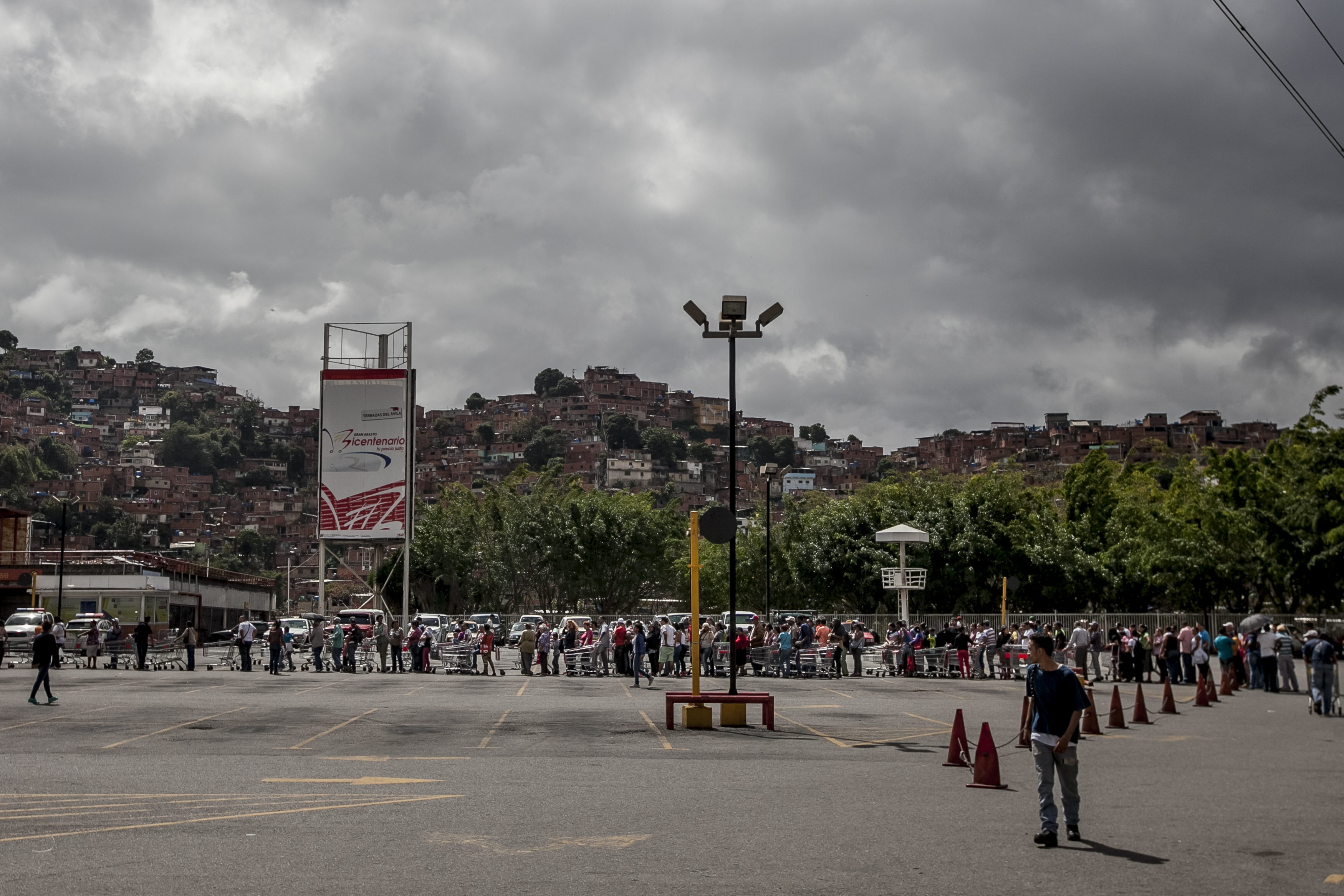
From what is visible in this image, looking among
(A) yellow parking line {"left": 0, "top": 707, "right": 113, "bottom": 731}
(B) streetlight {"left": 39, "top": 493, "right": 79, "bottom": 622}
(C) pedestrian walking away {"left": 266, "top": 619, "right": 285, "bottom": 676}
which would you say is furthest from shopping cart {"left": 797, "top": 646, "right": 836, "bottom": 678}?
(B) streetlight {"left": 39, "top": 493, "right": 79, "bottom": 622}

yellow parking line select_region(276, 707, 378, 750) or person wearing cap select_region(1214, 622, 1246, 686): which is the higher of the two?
person wearing cap select_region(1214, 622, 1246, 686)

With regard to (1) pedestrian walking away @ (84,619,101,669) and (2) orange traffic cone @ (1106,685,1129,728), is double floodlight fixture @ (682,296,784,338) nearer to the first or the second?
(2) orange traffic cone @ (1106,685,1129,728)

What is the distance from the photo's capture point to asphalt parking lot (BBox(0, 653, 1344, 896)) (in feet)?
28.4

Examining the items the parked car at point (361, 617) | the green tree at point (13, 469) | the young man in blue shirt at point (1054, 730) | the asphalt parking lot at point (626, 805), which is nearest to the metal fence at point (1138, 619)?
the parked car at point (361, 617)

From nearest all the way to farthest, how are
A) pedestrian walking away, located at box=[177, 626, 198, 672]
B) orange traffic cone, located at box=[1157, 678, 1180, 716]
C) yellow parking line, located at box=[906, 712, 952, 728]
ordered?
yellow parking line, located at box=[906, 712, 952, 728]
orange traffic cone, located at box=[1157, 678, 1180, 716]
pedestrian walking away, located at box=[177, 626, 198, 672]

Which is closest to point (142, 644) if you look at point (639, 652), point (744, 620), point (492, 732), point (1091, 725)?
point (639, 652)

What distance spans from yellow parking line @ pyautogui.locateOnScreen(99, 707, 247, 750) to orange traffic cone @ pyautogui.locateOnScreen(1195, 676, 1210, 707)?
18.9 metres

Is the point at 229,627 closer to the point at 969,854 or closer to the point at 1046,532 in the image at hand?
the point at 1046,532

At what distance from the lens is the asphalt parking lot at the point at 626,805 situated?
8.66 m

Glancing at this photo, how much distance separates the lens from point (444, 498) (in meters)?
101

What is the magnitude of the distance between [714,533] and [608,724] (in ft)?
13.3

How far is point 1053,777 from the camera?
10211 millimetres

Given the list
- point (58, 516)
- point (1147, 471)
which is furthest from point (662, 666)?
point (58, 516)

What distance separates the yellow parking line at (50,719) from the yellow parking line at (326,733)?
4.76 meters
